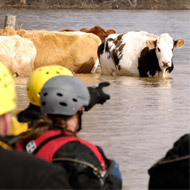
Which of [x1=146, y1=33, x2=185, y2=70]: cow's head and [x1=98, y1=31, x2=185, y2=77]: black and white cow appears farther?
[x1=98, y1=31, x2=185, y2=77]: black and white cow

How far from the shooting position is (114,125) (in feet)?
27.0

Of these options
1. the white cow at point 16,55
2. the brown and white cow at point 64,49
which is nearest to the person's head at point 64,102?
the white cow at point 16,55

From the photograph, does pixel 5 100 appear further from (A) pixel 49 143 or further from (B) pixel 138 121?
(B) pixel 138 121

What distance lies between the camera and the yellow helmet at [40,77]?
3998 millimetres

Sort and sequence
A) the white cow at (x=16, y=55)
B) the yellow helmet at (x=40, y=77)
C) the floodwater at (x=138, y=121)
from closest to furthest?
1. the yellow helmet at (x=40, y=77)
2. the floodwater at (x=138, y=121)
3. the white cow at (x=16, y=55)

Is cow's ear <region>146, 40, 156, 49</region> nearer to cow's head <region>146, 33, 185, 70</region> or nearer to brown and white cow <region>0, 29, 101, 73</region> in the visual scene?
cow's head <region>146, 33, 185, 70</region>

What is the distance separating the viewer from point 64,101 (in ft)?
10.7

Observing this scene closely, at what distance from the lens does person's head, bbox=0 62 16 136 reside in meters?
2.27

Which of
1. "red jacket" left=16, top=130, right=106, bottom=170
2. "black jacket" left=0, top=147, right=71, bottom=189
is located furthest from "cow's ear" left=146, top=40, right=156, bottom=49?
"black jacket" left=0, top=147, right=71, bottom=189

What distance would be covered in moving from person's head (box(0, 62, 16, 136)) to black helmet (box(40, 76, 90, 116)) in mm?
760

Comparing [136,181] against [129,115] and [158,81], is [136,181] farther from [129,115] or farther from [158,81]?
[158,81]

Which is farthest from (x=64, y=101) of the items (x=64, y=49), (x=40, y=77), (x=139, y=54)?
(x=64, y=49)

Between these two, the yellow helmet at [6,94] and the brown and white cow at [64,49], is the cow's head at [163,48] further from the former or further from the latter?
the yellow helmet at [6,94]

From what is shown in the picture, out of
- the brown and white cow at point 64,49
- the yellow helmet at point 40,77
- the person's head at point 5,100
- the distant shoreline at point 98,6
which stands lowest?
the distant shoreline at point 98,6
